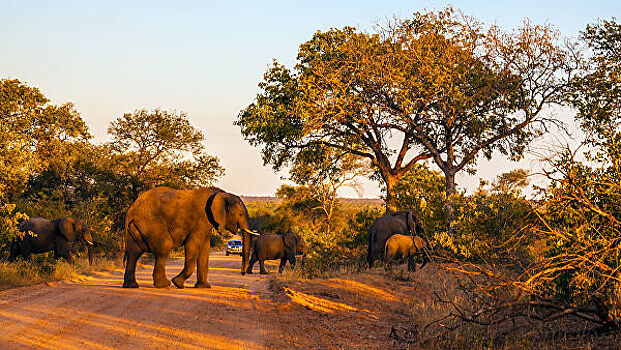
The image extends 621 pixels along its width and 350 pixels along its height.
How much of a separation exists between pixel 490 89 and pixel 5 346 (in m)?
21.7

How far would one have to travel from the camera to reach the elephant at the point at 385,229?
64.0ft

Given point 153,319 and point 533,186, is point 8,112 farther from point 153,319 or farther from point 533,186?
point 533,186

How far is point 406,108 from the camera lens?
24.5 meters

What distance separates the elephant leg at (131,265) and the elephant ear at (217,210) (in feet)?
6.63

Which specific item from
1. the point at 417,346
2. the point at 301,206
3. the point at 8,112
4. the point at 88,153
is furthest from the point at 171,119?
the point at 417,346

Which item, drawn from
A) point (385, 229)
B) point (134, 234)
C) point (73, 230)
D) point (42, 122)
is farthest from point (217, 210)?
point (42, 122)

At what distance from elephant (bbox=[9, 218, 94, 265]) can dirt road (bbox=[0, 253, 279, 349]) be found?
716 centimetres

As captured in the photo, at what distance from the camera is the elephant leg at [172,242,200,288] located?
1411 cm

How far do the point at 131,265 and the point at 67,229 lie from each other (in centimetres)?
798

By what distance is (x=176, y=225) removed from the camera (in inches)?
559

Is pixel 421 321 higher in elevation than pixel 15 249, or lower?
lower

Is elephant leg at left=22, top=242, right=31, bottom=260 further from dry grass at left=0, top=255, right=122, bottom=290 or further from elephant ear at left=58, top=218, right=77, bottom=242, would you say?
elephant ear at left=58, top=218, right=77, bottom=242

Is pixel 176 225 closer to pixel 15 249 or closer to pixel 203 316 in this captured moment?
pixel 203 316

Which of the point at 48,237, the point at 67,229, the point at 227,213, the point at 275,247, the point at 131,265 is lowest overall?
the point at 131,265
